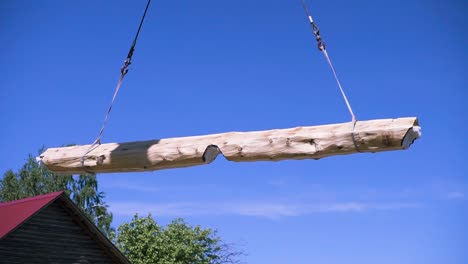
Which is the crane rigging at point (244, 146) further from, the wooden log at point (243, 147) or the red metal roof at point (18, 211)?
the red metal roof at point (18, 211)

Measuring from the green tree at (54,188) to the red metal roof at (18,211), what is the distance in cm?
1766

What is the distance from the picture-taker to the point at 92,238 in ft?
60.6

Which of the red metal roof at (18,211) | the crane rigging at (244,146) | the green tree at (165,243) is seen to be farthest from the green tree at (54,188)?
the crane rigging at (244,146)

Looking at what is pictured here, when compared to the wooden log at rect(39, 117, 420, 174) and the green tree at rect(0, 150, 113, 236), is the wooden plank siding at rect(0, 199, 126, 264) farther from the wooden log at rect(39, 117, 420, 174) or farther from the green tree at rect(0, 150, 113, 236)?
the green tree at rect(0, 150, 113, 236)

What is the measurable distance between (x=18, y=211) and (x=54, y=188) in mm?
18693

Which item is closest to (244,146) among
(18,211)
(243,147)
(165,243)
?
(243,147)

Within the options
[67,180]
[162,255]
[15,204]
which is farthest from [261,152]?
[67,180]

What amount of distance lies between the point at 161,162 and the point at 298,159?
4.78 ft

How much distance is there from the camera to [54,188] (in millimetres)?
35000

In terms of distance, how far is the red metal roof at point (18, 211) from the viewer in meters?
15.8

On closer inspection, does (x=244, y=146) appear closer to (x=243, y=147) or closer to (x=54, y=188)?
(x=243, y=147)

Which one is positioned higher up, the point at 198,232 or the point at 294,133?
the point at 198,232

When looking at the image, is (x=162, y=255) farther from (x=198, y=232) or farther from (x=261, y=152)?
(x=261, y=152)

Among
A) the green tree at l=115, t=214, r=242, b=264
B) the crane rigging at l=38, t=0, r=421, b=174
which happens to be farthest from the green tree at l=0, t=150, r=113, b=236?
the crane rigging at l=38, t=0, r=421, b=174
